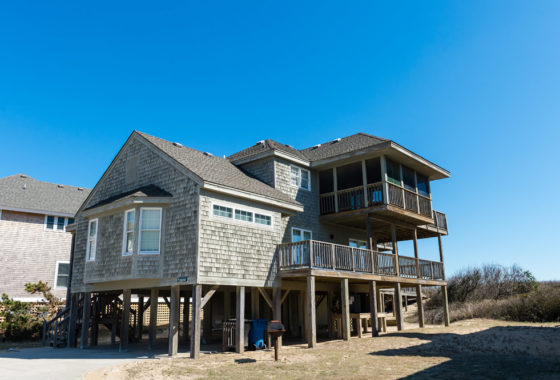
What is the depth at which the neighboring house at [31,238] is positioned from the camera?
2570 centimetres

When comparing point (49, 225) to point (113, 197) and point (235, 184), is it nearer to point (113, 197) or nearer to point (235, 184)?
point (113, 197)

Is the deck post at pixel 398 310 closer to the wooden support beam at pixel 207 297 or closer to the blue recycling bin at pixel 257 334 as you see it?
the blue recycling bin at pixel 257 334

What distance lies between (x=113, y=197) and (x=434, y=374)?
1434 centimetres

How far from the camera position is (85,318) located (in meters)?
18.3

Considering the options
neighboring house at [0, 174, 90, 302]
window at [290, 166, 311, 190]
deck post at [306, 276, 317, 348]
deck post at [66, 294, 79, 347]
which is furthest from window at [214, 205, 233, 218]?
neighboring house at [0, 174, 90, 302]

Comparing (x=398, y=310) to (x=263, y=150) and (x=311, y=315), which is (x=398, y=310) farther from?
(x=263, y=150)

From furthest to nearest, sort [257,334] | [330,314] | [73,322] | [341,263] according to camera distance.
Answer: [330,314]
[73,322]
[341,263]
[257,334]

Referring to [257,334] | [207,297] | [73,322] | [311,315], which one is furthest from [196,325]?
[73,322]

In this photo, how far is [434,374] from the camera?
10.1 meters

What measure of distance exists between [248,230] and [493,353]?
29.7 feet

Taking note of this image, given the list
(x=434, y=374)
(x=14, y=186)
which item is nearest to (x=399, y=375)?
(x=434, y=374)

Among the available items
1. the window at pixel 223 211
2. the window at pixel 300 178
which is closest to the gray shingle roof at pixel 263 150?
the window at pixel 300 178

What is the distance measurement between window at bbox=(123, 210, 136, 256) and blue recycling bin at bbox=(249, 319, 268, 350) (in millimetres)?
5254

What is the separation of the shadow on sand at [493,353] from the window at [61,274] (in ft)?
68.7
